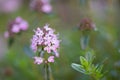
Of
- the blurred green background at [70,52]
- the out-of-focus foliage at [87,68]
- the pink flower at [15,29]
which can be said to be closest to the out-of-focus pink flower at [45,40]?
the out-of-focus foliage at [87,68]

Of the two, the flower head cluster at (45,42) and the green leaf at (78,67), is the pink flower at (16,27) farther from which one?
the green leaf at (78,67)

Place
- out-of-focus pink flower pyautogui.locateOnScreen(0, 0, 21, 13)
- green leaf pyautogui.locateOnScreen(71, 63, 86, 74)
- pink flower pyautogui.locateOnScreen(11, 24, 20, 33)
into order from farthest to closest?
out-of-focus pink flower pyautogui.locateOnScreen(0, 0, 21, 13), pink flower pyautogui.locateOnScreen(11, 24, 20, 33), green leaf pyautogui.locateOnScreen(71, 63, 86, 74)

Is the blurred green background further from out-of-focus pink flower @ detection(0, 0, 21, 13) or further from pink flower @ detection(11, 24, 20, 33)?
out-of-focus pink flower @ detection(0, 0, 21, 13)

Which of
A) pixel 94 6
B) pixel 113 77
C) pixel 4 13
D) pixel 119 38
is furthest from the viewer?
pixel 4 13

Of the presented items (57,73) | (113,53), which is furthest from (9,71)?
(113,53)

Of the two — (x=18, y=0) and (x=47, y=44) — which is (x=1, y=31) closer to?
(x=18, y=0)

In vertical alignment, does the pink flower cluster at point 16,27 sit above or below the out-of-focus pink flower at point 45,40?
above

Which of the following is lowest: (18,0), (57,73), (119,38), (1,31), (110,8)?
(57,73)

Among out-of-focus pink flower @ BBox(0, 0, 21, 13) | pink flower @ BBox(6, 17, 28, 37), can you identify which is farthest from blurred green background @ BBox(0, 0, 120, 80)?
out-of-focus pink flower @ BBox(0, 0, 21, 13)
